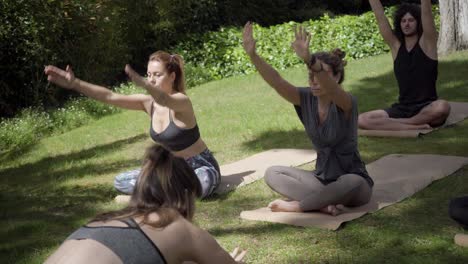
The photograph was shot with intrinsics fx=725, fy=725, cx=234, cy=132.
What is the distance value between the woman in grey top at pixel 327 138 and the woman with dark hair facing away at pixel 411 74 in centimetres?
267

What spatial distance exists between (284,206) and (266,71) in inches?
37.1

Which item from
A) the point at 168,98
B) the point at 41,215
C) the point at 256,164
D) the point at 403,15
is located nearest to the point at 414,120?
the point at 403,15

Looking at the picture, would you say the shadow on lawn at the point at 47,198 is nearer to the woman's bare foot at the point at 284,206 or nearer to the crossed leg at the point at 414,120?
the woman's bare foot at the point at 284,206

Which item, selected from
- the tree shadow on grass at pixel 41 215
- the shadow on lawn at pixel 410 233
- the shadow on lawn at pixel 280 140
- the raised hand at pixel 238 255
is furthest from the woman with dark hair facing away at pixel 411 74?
the raised hand at pixel 238 255

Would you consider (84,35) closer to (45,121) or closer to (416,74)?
(45,121)

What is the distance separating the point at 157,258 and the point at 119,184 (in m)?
3.34

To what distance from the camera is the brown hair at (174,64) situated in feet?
17.8

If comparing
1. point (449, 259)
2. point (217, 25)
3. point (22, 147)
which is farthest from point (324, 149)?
point (217, 25)

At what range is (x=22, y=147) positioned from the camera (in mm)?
9031

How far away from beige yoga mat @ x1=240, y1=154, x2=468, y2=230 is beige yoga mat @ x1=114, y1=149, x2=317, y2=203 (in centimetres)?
74

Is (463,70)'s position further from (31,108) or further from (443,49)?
(31,108)

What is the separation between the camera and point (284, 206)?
4973 millimetres

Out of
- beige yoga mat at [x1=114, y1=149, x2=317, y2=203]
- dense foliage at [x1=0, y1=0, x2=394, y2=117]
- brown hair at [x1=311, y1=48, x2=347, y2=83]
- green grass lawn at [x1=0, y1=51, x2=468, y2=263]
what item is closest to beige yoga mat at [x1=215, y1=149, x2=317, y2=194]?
beige yoga mat at [x1=114, y1=149, x2=317, y2=203]

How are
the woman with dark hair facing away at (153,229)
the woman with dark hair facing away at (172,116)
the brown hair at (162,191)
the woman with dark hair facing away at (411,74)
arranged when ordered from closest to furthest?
1. the woman with dark hair facing away at (153,229)
2. the brown hair at (162,191)
3. the woman with dark hair facing away at (172,116)
4. the woman with dark hair facing away at (411,74)
